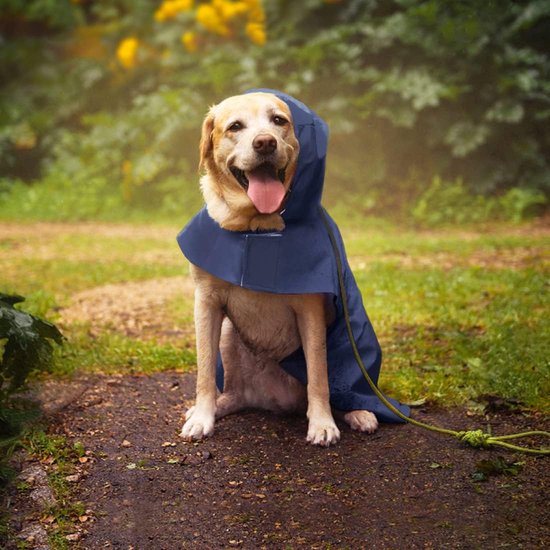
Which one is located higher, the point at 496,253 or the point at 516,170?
the point at 516,170

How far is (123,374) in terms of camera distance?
150 inches

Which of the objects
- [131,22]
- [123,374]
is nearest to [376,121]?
[131,22]

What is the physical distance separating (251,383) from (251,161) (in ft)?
3.40

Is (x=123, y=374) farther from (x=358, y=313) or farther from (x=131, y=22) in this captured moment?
(x=131, y=22)

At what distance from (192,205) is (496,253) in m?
4.25

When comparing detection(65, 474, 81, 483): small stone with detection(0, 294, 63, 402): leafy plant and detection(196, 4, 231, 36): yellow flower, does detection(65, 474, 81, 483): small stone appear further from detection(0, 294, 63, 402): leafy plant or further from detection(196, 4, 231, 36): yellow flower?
detection(196, 4, 231, 36): yellow flower

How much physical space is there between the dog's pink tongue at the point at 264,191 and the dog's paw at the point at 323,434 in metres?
0.90

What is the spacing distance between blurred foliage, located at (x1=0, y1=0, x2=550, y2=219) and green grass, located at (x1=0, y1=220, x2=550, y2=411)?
1056 mm

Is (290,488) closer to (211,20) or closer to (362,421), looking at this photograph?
(362,421)

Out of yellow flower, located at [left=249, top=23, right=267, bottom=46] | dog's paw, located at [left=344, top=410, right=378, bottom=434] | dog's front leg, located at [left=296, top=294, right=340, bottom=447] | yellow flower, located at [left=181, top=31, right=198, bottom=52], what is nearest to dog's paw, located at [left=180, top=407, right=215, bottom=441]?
dog's front leg, located at [left=296, top=294, right=340, bottom=447]

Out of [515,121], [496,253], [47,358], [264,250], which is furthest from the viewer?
[515,121]

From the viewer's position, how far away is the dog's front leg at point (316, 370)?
2.93 m

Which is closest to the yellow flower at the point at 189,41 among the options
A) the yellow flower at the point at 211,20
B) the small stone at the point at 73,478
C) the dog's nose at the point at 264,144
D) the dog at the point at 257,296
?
the yellow flower at the point at 211,20

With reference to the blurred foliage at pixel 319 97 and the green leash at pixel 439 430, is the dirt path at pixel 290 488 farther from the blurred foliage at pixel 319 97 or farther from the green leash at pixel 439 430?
the blurred foliage at pixel 319 97
